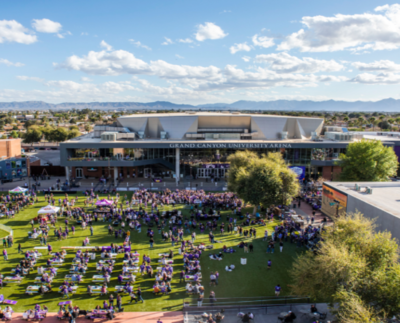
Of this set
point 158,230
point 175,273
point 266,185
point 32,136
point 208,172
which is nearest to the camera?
point 175,273

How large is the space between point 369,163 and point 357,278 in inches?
1049

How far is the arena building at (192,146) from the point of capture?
47.7 metres

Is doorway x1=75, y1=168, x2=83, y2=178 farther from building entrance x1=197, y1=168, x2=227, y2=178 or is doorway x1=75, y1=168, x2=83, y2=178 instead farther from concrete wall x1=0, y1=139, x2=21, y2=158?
building entrance x1=197, y1=168, x2=227, y2=178

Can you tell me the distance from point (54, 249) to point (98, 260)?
14.4 feet

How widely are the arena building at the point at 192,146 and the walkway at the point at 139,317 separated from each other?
31.1 m

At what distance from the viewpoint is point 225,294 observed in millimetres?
18938

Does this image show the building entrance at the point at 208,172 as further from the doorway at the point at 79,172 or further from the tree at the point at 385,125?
the tree at the point at 385,125

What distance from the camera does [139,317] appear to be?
661 inches

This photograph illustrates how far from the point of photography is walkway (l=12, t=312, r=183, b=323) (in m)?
16.5

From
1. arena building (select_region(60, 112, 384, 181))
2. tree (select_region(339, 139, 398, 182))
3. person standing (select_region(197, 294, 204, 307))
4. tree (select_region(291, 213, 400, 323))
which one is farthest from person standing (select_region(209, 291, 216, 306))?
arena building (select_region(60, 112, 384, 181))

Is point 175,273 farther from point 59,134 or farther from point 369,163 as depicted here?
point 59,134

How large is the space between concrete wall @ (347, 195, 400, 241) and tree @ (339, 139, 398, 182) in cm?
1447

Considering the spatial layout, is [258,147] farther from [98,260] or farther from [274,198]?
[98,260]

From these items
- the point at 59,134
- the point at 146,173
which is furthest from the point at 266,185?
the point at 59,134
